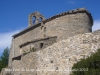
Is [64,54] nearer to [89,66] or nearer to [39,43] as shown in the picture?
[89,66]

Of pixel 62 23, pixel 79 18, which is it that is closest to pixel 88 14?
pixel 79 18

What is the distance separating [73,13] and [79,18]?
874mm

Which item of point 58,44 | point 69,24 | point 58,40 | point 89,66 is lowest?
point 89,66

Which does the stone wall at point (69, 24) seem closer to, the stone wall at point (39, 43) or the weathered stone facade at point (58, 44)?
the weathered stone facade at point (58, 44)

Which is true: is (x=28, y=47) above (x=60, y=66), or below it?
above

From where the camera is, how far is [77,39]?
14219 mm

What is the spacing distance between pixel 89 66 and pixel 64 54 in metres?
2.44

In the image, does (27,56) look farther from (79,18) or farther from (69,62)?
(79,18)

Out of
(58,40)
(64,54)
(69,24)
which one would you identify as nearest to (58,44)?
(64,54)

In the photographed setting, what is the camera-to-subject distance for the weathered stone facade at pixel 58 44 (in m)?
13.9

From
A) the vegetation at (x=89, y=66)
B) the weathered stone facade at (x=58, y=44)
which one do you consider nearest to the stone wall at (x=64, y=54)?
the weathered stone facade at (x=58, y=44)

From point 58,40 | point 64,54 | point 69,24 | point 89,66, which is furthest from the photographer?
point 69,24

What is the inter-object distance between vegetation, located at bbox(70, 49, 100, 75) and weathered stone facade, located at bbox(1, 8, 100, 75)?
0.76 m

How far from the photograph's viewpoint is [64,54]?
14.4 meters
